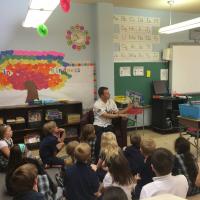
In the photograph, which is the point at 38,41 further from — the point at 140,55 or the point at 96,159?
the point at 96,159

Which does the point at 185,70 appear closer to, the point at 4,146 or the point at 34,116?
the point at 34,116

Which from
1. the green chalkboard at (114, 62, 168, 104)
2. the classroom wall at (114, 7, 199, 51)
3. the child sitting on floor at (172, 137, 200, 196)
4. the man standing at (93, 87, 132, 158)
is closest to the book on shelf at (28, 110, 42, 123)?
the man standing at (93, 87, 132, 158)

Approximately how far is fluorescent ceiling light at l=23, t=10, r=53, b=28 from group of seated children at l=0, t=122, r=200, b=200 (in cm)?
175

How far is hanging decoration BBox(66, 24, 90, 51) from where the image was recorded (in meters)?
5.31

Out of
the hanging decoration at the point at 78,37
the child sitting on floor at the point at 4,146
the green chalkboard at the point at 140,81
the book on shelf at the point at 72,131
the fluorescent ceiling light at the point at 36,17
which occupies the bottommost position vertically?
the book on shelf at the point at 72,131

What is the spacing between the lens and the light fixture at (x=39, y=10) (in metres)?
3.11

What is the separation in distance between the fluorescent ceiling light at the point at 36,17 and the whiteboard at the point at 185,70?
341 centimetres

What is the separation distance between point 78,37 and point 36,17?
4.80 ft

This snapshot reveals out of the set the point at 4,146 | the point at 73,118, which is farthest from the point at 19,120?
the point at 4,146

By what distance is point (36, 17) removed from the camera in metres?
4.01

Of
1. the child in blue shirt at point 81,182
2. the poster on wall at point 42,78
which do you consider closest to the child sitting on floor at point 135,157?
the child in blue shirt at point 81,182

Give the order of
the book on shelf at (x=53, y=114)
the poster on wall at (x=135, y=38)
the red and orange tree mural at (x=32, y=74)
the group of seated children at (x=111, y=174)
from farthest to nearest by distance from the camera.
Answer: the poster on wall at (x=135, y=38), the book on shelf at (x=53, y=114), the red and orange tree mural at (x=32, y=74), the group of seated children at (x=111, y=174)

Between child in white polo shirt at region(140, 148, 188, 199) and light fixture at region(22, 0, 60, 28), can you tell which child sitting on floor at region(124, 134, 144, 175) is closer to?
child in white polo shirt at region(140, 148, 188, 199)

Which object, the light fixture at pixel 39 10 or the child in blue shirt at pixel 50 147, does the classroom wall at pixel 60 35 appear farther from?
the child in blue shirt at pixel 50 147
